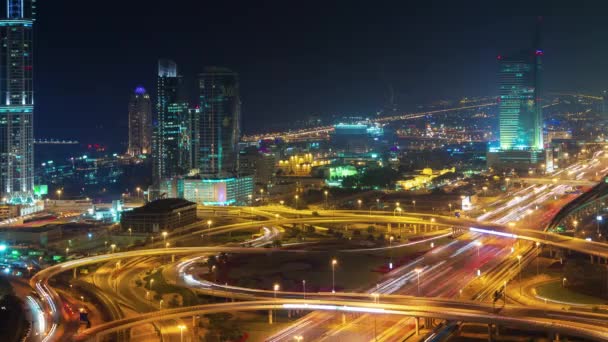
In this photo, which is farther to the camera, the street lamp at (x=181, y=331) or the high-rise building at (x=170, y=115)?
the high-rise building at (x=170, y=115)

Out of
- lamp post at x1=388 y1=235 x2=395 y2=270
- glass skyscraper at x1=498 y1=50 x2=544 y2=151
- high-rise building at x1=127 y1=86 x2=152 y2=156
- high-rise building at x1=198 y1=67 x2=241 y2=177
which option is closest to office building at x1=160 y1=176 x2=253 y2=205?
high-rise building at x1=198 y1=67 x2=241 y2=177

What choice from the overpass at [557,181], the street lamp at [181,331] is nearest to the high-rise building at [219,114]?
the overpass at [557,181]

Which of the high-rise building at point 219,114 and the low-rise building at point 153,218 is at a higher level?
the high-rise building at point 219,114

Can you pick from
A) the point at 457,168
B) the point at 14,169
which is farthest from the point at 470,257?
the point at 457,168

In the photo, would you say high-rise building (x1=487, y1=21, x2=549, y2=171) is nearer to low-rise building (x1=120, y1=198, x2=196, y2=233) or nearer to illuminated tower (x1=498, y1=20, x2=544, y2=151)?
illuminated tower (x1=498, y1=20, x2=544, y2=151)

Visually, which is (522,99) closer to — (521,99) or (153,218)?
(521,99)

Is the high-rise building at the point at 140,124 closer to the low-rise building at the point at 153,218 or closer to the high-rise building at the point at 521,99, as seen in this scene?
the high-rise building at the point at 521,99

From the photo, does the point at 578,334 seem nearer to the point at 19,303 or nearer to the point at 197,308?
the point at 197,308
